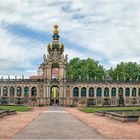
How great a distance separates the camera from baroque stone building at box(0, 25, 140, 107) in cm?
9762

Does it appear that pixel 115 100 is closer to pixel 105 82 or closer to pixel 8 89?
pixel 105 82

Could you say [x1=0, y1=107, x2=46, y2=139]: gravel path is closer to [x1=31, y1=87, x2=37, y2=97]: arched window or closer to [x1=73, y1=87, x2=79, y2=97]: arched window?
[x1=73, y1=87, x2=79, y2=97]: arched window

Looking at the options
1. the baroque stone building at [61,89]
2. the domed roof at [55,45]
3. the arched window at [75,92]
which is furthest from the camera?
the domed roof at [55,45]

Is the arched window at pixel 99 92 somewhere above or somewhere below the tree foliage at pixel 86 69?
below

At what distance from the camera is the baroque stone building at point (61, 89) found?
320 ft

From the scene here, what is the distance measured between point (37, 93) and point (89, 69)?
2823 centimetres

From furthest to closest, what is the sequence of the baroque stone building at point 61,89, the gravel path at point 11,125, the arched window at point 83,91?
the arched window at point 83,91 → the baroque stone building at point 61,89 → the gravel path at point 11,125

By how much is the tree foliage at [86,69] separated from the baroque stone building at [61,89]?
1963 cm

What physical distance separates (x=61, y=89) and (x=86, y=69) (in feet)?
82.3

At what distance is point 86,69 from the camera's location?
121m

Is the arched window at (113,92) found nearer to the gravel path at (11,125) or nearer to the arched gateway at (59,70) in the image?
the arched gateway at (59,70)

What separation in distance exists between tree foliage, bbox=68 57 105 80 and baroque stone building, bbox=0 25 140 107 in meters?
19.6

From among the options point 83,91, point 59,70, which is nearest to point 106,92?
point 83,91

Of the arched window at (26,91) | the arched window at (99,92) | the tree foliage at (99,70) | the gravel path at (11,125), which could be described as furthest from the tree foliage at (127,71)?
the gravel path at (11,125)
